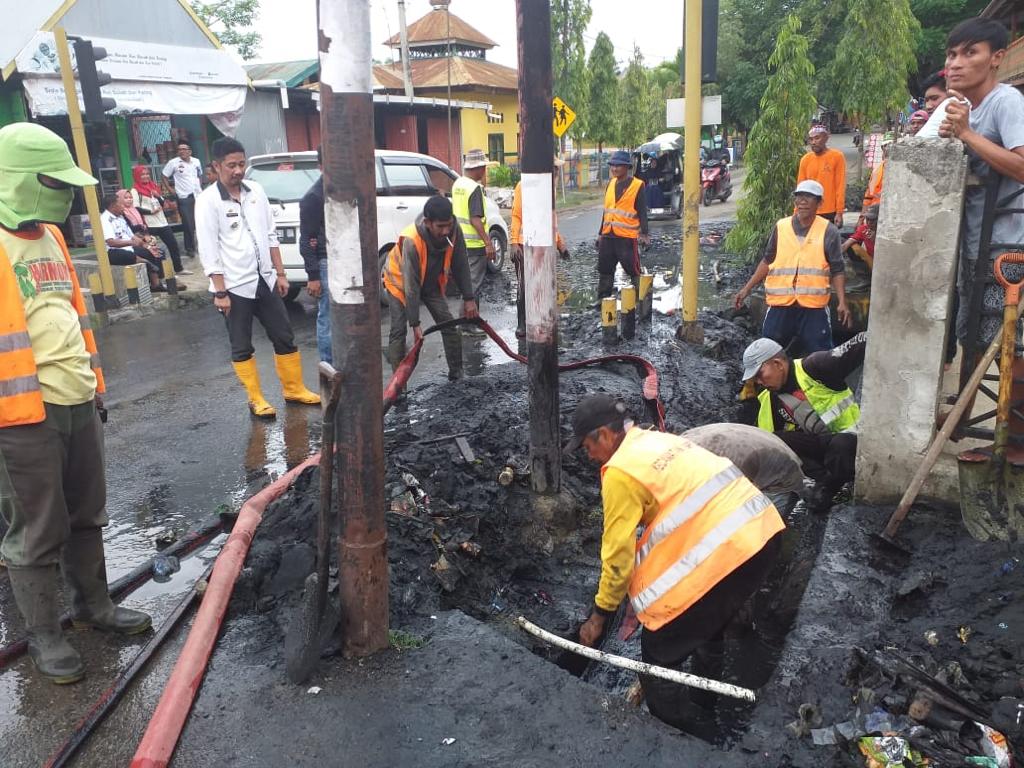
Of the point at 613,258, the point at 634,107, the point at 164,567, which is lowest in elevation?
the point at 164,567

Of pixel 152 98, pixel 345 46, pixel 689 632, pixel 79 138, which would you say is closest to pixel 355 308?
pixel 345 46

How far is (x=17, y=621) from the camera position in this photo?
345 centimetres

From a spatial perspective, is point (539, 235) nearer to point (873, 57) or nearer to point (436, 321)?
point (436, 321)

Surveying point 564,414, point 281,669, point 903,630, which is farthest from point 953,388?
point 281,669

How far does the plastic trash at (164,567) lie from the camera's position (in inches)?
152

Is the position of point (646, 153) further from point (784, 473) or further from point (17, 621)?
point (17, 621)

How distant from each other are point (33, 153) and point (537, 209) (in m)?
2.32

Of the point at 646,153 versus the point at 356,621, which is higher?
the point at 646,153

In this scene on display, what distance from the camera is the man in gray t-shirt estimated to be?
134 inches

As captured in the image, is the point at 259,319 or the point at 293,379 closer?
the point at 259,319

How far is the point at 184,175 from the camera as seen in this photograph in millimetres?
13062

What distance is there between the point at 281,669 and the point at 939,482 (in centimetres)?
326

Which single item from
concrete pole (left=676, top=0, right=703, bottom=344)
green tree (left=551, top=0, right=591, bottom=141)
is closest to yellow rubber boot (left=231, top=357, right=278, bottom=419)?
concrete pole (left=676, top=0, right=703, bottom=344)

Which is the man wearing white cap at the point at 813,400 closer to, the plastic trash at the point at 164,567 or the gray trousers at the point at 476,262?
the plastic trash at the point at 164,567
